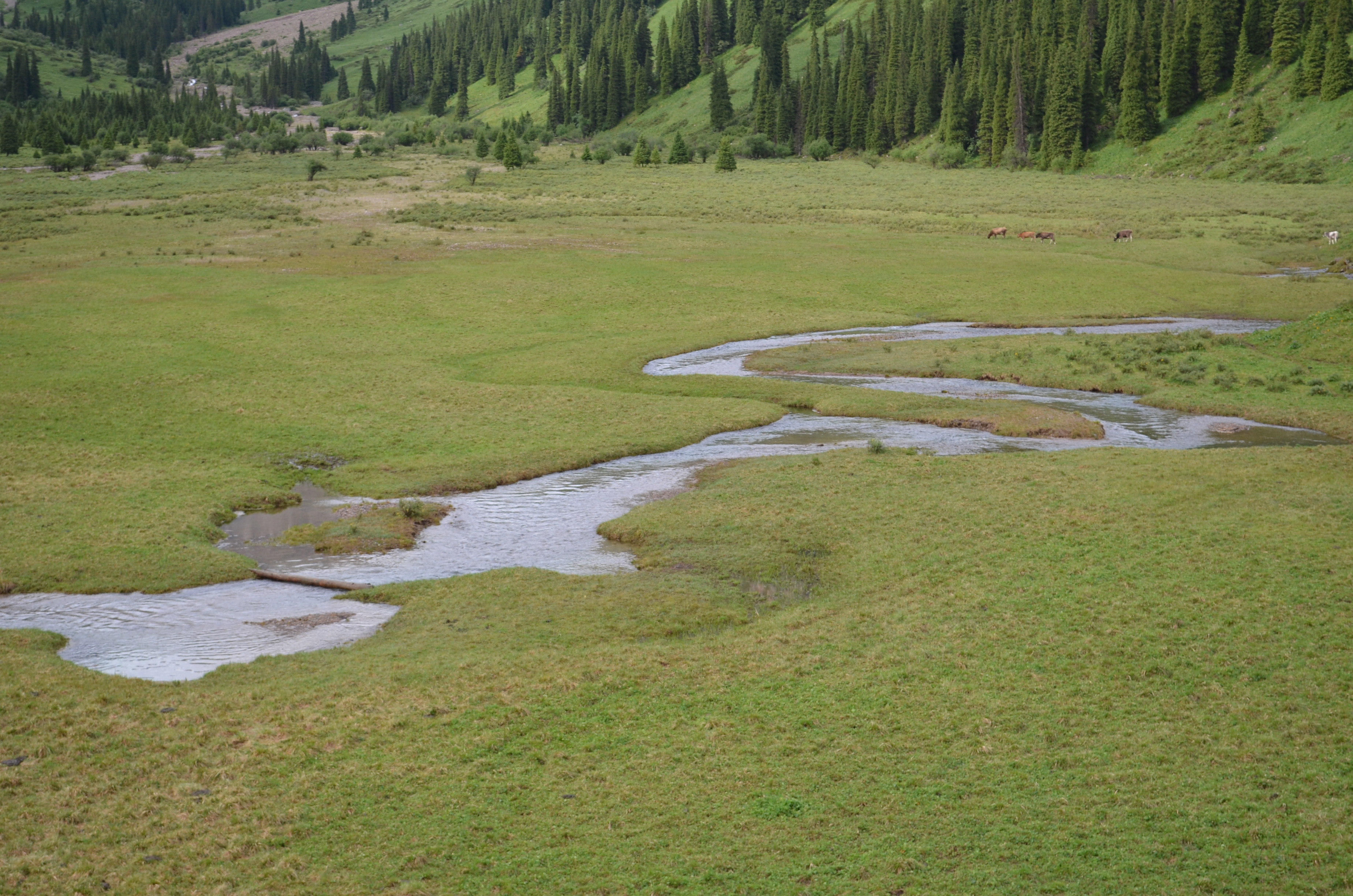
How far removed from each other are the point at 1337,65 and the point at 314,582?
370 ft

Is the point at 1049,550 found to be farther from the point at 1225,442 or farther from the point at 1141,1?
the point at 1141,1

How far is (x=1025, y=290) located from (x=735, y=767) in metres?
53.3

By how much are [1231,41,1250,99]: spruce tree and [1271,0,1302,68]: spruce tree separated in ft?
9.41

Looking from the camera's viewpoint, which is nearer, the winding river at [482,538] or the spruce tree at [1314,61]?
the winding river at [482,538]

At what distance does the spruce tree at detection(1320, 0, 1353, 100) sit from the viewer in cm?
10269

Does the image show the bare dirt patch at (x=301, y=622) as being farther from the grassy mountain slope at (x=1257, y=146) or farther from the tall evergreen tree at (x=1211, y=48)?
the tall evergreen tree at (x=1211, y=48)

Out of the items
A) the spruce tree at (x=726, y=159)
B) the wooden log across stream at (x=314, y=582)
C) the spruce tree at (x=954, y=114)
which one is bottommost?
the wooden log across stream at (x=314, y=582)

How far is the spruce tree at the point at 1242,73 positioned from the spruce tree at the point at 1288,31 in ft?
9.41

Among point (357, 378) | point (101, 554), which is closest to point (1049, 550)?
point (101, 554)

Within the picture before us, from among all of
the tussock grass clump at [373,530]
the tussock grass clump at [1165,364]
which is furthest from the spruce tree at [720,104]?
the tussock grass clump at [373,530]

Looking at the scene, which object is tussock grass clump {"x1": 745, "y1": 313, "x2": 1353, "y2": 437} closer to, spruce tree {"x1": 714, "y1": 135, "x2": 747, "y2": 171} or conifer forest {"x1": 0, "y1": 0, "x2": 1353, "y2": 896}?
conifer forest {"x1": 0, "y1": 0, "x2": 1353, "y2": 896}

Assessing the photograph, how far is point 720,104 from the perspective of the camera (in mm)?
191250

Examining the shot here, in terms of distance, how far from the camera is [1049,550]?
73.2ft

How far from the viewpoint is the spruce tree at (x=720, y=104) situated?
191 m
